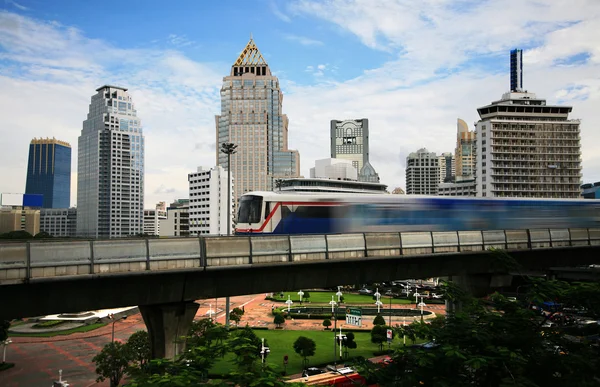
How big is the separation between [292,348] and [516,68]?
134 m

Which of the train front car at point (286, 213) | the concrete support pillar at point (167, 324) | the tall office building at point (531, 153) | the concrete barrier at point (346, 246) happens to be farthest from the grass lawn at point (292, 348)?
the tall office building at point (531, 153)

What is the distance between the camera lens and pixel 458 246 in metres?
29.3

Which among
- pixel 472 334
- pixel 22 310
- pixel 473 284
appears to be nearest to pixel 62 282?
pixel 22 310

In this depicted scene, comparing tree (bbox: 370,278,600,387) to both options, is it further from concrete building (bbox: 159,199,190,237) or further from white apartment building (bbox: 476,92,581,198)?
concrete building (bbox: 159,199,190,237)

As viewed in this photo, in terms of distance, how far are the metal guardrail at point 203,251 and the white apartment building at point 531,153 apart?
300ft

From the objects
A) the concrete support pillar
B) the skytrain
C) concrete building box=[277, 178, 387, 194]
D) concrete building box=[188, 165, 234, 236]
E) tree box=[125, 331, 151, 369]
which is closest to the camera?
the concrete support pillar

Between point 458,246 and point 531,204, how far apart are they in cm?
2042

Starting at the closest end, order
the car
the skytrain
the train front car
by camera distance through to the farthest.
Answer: the train front car < the skytrain < the car

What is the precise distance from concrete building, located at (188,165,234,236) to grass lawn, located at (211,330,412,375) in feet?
319

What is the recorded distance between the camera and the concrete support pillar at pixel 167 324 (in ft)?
67.0

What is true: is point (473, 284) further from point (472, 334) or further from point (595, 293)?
point (472, 334)

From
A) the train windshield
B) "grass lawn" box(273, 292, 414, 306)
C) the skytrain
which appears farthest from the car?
"grass lawn" box(273, 292, 414, 306)

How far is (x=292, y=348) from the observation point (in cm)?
5238

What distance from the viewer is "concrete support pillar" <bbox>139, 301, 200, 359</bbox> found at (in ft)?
67.0
